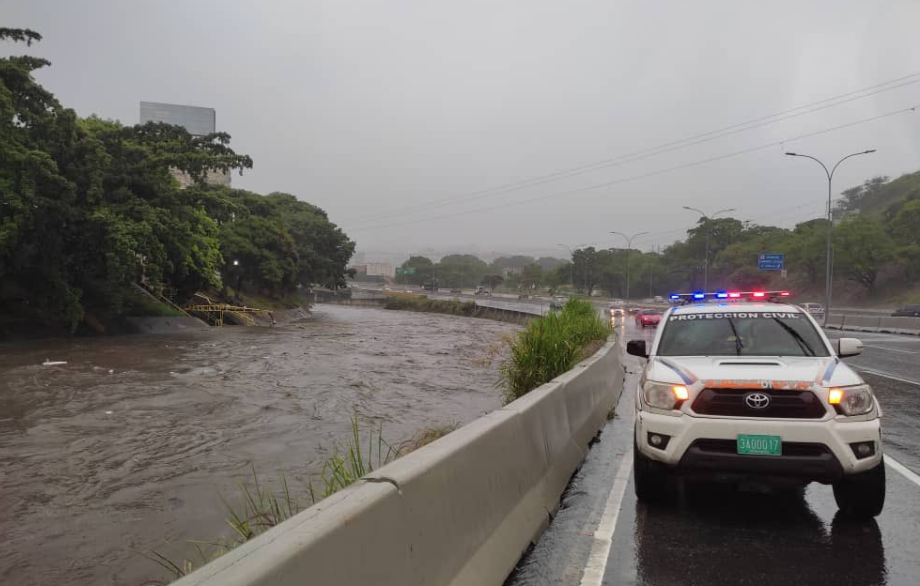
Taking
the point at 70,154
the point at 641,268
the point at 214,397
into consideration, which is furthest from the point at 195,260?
the point at 641,268

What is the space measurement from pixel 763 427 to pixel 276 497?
17.7 feet

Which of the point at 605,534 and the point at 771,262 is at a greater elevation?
the point at 771,262

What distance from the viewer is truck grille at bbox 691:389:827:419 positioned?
4.80 m

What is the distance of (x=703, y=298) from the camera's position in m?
8.29

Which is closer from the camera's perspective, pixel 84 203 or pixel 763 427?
pixel 763 427

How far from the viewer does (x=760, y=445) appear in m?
4.75

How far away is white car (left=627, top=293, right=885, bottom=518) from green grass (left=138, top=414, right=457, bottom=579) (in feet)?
7.29

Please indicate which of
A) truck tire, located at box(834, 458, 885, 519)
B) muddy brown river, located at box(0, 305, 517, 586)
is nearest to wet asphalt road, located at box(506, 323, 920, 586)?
truck tire, located at box(834, 458, 885, 519)

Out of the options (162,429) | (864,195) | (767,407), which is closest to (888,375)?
(767,407)

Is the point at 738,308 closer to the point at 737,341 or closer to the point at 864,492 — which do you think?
the point at 737,341

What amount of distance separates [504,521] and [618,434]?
195 inches

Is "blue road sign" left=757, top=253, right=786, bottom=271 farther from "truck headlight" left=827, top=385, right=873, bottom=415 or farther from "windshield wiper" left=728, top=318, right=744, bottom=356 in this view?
"truck headlight" left=827, top=385, right=873, bottom=415

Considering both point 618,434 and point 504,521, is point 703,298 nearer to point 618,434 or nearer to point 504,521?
point 618,434

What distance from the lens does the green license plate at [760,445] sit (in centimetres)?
472
